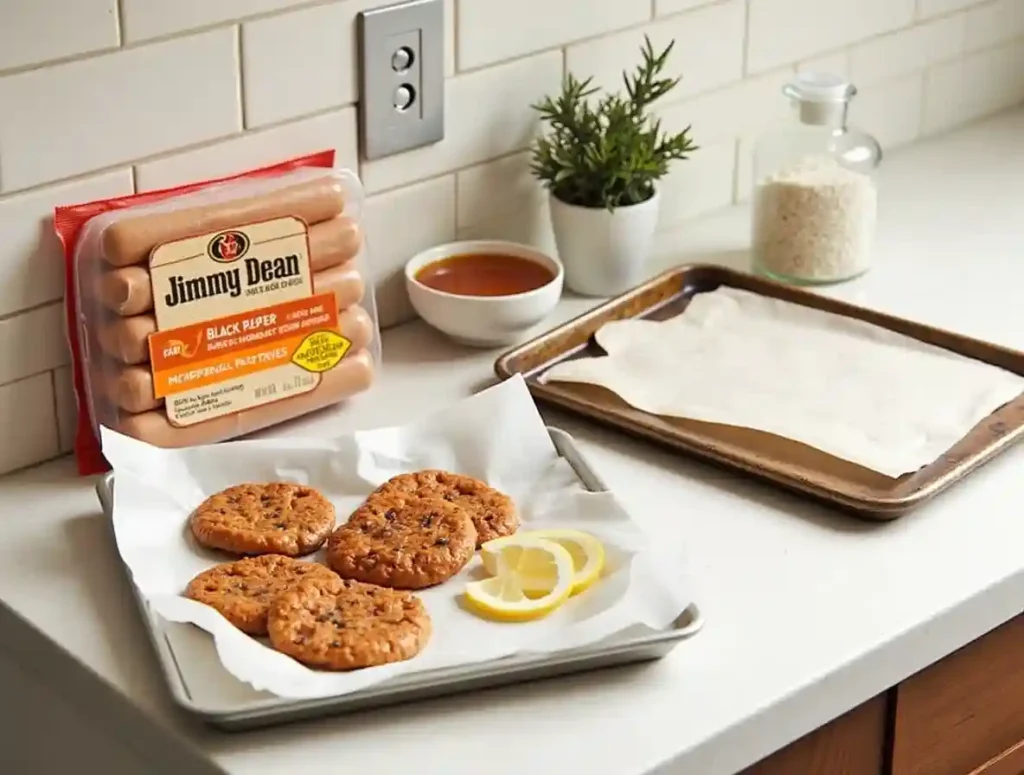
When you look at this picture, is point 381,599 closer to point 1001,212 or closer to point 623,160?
point 623,160

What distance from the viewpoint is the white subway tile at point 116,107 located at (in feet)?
3.58

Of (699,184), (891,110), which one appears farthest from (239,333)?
(891,110)

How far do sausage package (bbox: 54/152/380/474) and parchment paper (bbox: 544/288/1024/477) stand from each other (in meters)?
0.19

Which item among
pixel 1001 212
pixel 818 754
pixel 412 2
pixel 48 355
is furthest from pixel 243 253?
pixel 1001 212

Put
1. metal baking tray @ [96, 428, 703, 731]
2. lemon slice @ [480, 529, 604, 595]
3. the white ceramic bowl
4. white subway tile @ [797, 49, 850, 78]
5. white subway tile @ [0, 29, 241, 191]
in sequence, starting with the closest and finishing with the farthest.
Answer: metal baking tray @ [96, 428, 703, 731] < lemon slice @ [480, 529, 604, 595] < white subway tile @ [0, 29, 241, 191] < the white ceramic bowl < white subway tile @ [797, 49, 850, 78]

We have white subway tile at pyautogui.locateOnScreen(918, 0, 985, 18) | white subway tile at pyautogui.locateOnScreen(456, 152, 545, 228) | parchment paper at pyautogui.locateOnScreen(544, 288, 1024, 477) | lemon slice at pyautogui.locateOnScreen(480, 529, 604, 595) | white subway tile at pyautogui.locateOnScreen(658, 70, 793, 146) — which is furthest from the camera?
white subway tile at pyautogui.locateOnScreen(918, 0, 985, 18)

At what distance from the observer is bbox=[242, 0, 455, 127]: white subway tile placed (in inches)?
47.6

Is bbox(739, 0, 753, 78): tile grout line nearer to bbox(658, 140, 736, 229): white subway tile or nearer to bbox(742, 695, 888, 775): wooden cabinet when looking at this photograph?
bbox(658, 140, 736, 229): white subway tile

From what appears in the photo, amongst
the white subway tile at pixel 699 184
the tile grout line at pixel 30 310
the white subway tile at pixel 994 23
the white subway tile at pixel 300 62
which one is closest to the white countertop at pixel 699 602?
the tile grout line at pixel 30 310

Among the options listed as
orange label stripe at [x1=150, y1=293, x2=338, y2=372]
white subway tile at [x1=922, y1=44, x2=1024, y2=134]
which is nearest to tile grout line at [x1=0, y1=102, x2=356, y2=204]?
orange label stripe at [x1=150, y1=293, x2=338, y2=372]

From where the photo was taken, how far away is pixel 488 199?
4.68 ft

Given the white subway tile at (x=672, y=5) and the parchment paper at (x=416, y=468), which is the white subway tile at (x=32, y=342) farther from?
the white subway tile at (x=672, y=5)

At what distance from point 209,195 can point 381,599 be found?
1.16ft

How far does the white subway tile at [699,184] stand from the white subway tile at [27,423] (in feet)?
2.14
